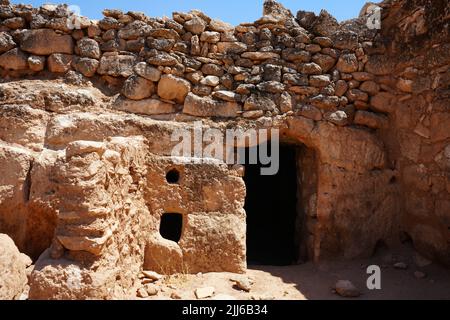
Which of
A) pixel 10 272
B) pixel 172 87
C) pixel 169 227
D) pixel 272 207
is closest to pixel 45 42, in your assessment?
pixel 172 87

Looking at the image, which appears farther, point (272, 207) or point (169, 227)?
point (272, 207)

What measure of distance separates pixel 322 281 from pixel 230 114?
205cm

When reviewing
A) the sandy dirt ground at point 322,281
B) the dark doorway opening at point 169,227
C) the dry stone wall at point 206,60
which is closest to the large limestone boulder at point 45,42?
the dry stone wall at point 206,60

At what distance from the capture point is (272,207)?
645 centimetres

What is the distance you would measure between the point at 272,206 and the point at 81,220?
14.7 feet

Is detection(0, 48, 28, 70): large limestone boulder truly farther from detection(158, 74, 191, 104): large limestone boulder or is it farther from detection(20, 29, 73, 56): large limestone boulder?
detection(158, 74, 191, 104): large limestone boulder

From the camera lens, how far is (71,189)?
2363mm

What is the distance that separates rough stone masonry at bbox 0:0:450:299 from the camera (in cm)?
360

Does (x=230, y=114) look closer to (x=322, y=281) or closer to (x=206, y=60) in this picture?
(x=206, y=60)

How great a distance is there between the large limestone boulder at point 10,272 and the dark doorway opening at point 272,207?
3.50m

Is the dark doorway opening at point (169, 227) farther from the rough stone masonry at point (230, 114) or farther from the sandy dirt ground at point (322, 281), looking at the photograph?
the sandy dirt ground at point (322, 281)

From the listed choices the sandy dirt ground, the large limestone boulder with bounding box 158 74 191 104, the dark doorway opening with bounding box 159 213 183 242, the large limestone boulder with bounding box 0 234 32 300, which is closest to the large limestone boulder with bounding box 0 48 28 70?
the large limestone boulder with bounding box 158 74 191 104
